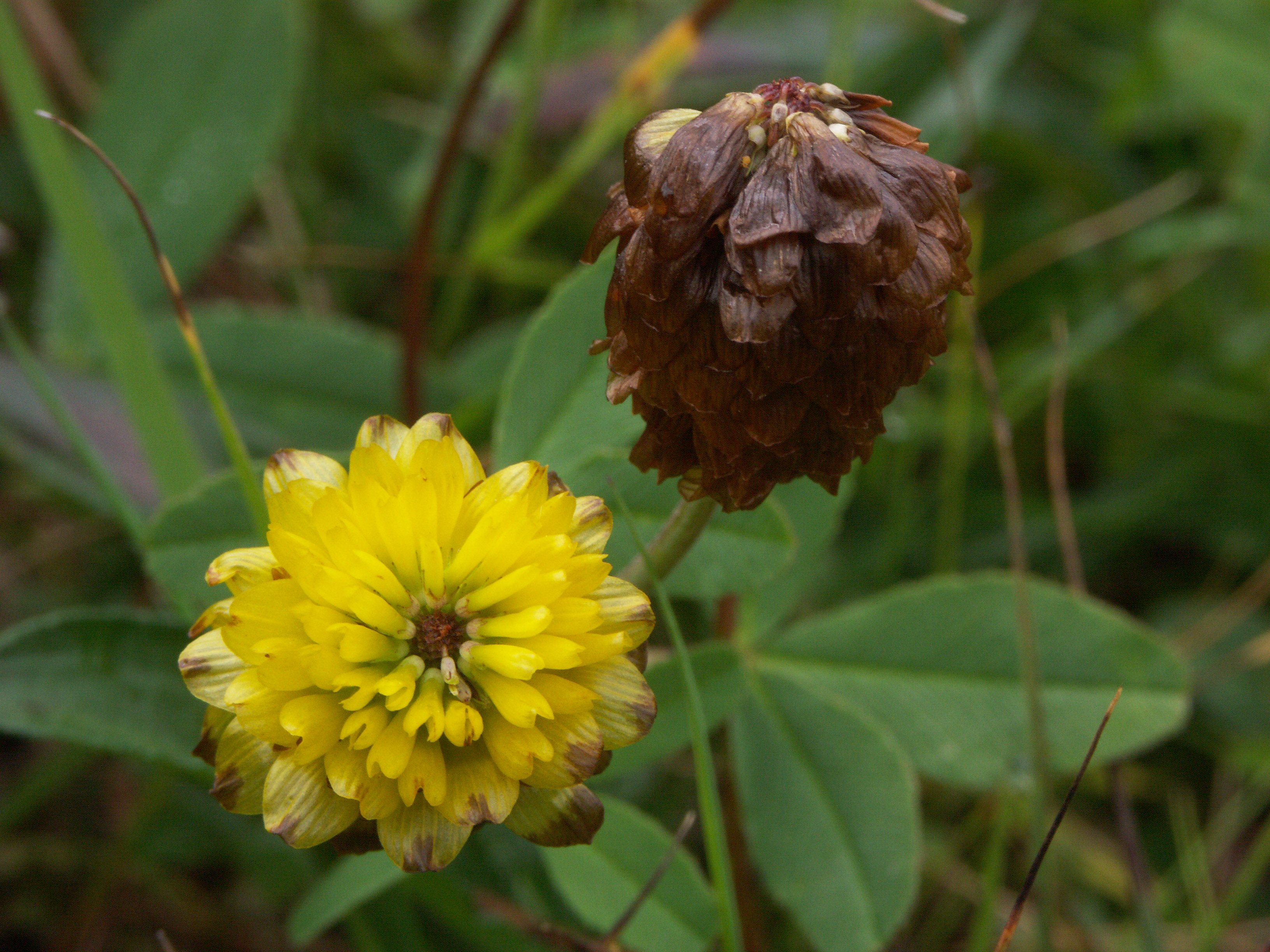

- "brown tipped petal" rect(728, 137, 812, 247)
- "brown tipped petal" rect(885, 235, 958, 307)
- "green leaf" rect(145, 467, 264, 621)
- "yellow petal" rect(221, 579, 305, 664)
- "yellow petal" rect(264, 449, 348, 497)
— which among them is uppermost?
"brown tipped petal" rect(728, 137, 812, 247)

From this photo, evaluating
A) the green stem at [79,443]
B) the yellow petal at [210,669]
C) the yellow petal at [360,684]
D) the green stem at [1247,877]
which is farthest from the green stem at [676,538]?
the green stem at [1247,877]

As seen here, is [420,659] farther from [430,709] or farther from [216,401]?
[216,401]

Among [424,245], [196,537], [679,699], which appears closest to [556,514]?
[679,699]

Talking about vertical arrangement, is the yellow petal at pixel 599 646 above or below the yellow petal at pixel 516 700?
above

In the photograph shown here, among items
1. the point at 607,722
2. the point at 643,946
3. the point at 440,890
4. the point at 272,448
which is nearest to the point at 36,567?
the point at 272,448

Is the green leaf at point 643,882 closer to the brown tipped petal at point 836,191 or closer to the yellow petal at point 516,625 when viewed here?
the yellow petal at point 516,625

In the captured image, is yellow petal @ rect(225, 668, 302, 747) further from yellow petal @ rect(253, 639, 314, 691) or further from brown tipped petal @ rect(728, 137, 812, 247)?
brown tipped petal @ rect(728, 137, 812, 247)

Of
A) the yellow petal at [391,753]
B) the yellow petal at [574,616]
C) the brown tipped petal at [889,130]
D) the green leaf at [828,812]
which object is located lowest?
the green leaf at [828,812]

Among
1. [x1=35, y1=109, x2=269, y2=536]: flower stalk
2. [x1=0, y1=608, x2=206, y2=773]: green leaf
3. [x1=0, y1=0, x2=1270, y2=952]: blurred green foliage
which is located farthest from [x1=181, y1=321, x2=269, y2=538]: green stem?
[x1=0, y1=608, x2=206, y2=773]: green leaf
